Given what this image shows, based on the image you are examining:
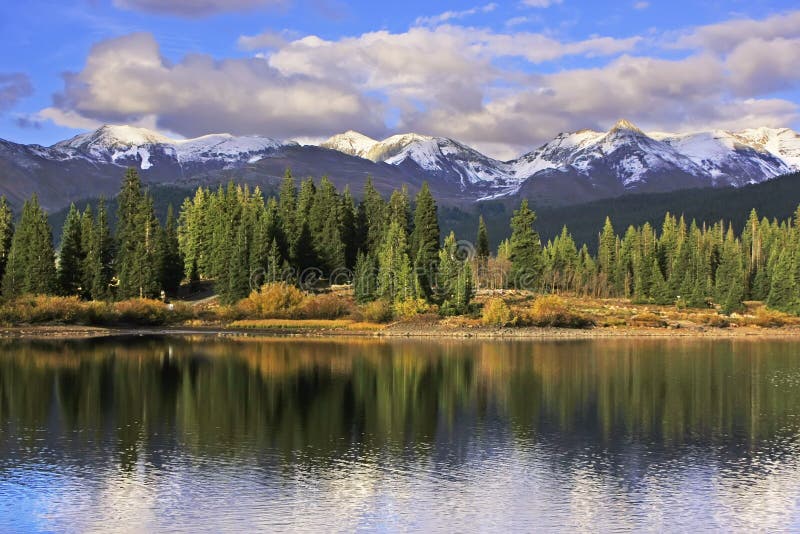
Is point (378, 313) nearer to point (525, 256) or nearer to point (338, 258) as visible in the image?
point (338, 258)

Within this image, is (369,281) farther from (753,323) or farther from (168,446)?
(168,446)

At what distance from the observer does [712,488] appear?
30641 mm

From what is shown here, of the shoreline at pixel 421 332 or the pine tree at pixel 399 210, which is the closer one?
the shoreline at pixel 421 332

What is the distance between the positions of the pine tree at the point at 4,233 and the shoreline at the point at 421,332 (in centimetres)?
1716

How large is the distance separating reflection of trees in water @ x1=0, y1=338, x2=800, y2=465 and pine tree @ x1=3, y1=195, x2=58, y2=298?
873 inches

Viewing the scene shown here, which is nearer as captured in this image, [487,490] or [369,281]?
[487,490]

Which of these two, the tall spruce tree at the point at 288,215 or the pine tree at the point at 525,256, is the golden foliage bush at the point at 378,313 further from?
the pine tree at the point at 525,256

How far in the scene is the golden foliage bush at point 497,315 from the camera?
3873 inches

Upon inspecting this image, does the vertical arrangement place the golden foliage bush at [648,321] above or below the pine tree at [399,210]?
below

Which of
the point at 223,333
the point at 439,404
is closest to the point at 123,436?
the point at 439,404

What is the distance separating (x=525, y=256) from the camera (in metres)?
127

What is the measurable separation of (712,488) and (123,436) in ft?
79.1

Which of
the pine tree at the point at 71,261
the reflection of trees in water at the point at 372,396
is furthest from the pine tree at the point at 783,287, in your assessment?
the pine tree at the point at 71,261

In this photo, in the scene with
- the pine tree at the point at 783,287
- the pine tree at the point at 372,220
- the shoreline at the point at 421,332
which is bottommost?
the shoreline at the point at 421,332
